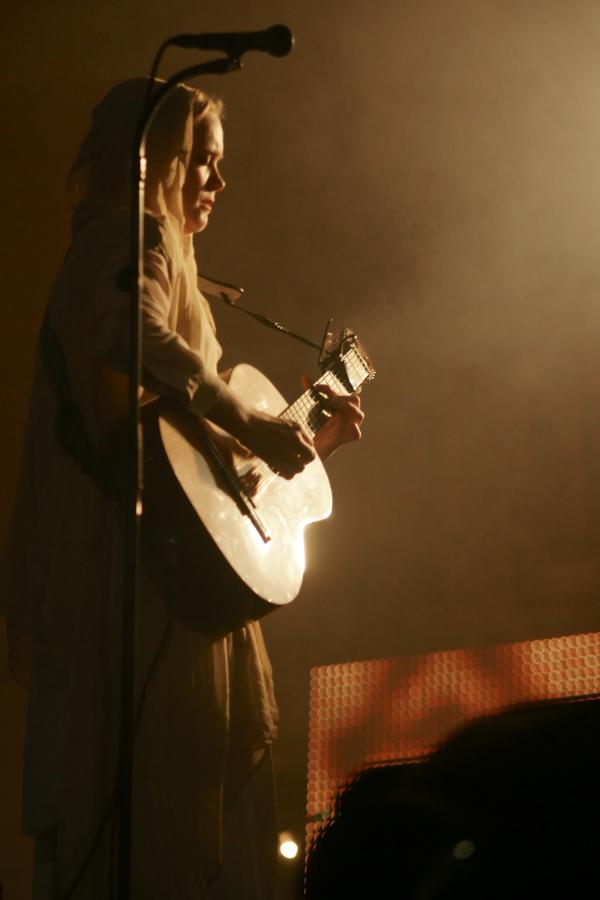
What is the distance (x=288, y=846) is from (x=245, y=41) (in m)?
1.98

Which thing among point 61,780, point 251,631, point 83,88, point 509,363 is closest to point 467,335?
point 509,363

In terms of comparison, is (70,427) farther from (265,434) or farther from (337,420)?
(337,420)

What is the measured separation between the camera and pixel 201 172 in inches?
97.4

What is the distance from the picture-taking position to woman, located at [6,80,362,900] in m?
2.02

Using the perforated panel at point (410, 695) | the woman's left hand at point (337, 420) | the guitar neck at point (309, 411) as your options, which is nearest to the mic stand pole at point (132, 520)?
the perforated panel at point (410, 695)

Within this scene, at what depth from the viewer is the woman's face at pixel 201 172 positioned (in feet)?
8.09

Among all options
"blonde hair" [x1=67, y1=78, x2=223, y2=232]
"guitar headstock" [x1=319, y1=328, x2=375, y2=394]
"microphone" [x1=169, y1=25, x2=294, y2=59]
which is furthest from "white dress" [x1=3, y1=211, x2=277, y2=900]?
"guitar headstock" [x1=319, y1=328, x2=375, y2=394]

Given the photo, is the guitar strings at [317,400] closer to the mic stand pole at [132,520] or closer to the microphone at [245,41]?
the mic stand pole at [132,520]

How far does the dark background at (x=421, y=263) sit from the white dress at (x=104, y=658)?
52.6 inches

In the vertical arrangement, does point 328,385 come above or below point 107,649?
above

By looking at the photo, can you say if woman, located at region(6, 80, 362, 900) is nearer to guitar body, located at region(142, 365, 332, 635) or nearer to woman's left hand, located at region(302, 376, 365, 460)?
guitar body, located at region(142, 365, 332, 635)

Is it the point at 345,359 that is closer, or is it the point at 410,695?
the point at 410,695

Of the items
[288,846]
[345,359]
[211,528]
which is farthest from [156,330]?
[288,846]

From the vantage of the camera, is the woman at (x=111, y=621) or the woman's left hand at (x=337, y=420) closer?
the woman at (x=111, y=621)
